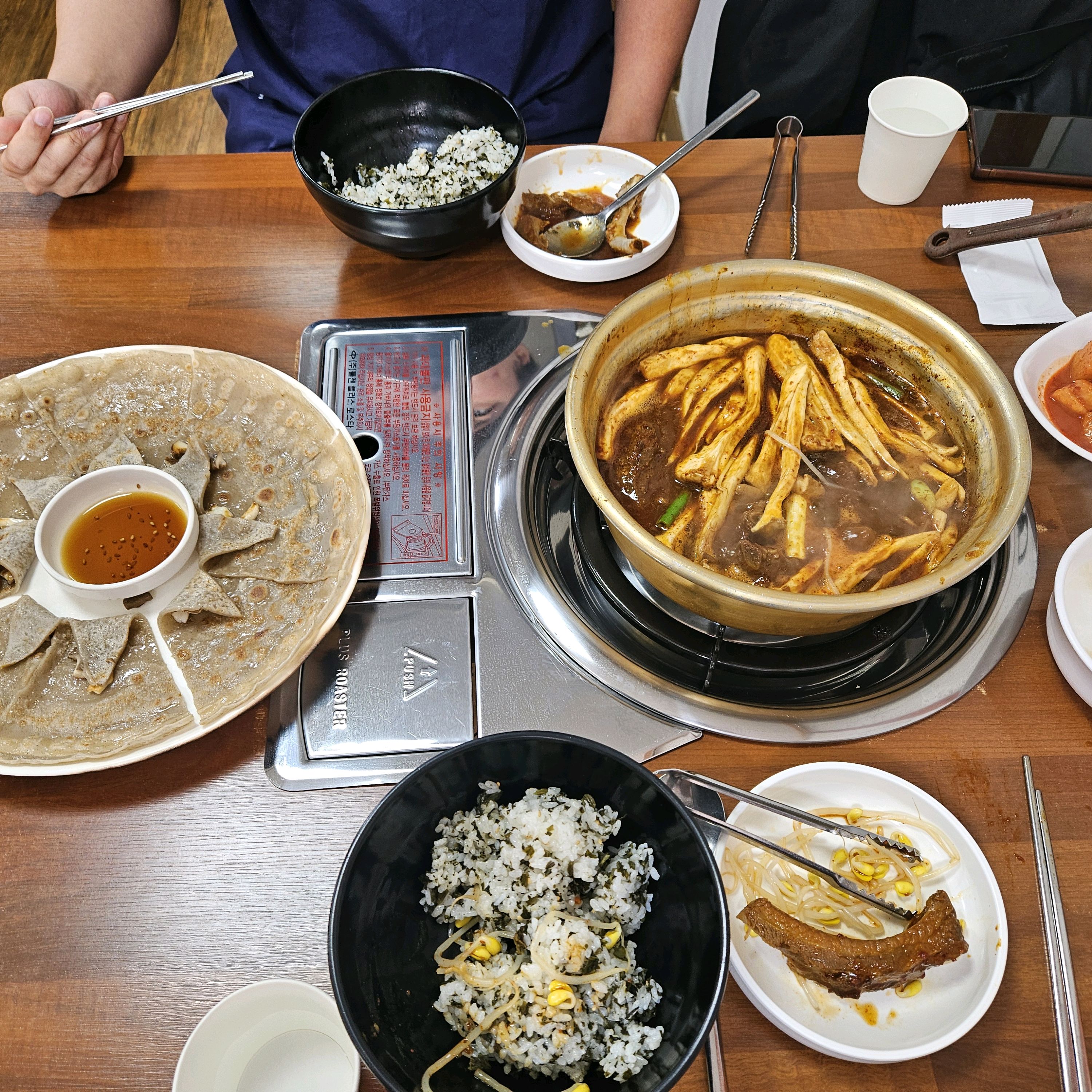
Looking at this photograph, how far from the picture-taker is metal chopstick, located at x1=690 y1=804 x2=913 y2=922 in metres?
1.12

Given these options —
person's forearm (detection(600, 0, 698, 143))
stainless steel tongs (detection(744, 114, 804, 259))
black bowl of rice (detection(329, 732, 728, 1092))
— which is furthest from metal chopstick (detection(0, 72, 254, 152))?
black bowl of rice (detection(329, 732, 728, 1092))

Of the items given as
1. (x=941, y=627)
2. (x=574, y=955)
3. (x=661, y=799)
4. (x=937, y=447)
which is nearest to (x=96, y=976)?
(x=574, y=955)

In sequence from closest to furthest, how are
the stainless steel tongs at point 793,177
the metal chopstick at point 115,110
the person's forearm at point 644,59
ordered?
the metal chopstick at point 115,110, the stainless steel tongs at point 793,177, the person's forearm at point 644,59

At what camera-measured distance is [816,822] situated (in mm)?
1174

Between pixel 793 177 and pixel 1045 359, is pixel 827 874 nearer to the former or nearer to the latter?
pixel 1045 359

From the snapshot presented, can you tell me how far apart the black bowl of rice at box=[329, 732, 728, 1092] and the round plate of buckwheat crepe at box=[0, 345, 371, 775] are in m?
0.41

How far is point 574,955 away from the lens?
97cm

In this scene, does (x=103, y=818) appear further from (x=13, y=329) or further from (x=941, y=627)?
Result: (x=941, y=627)

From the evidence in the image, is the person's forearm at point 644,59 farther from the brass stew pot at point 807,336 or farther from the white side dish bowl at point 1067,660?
the white side dish bowl at point 1067,660

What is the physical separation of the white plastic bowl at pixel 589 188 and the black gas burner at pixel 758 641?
620mm

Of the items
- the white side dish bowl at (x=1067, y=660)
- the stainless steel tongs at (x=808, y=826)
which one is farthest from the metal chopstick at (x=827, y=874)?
the white side dish bowl at (x=1067, y=660)

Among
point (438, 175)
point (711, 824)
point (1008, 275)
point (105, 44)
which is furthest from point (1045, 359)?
point (105, 44)

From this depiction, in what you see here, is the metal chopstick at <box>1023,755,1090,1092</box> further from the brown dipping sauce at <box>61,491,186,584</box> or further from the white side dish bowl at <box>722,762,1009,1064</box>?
the brown dipping sauce at <box>61,491,186,584</box>

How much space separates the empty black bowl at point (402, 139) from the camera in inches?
68.9
